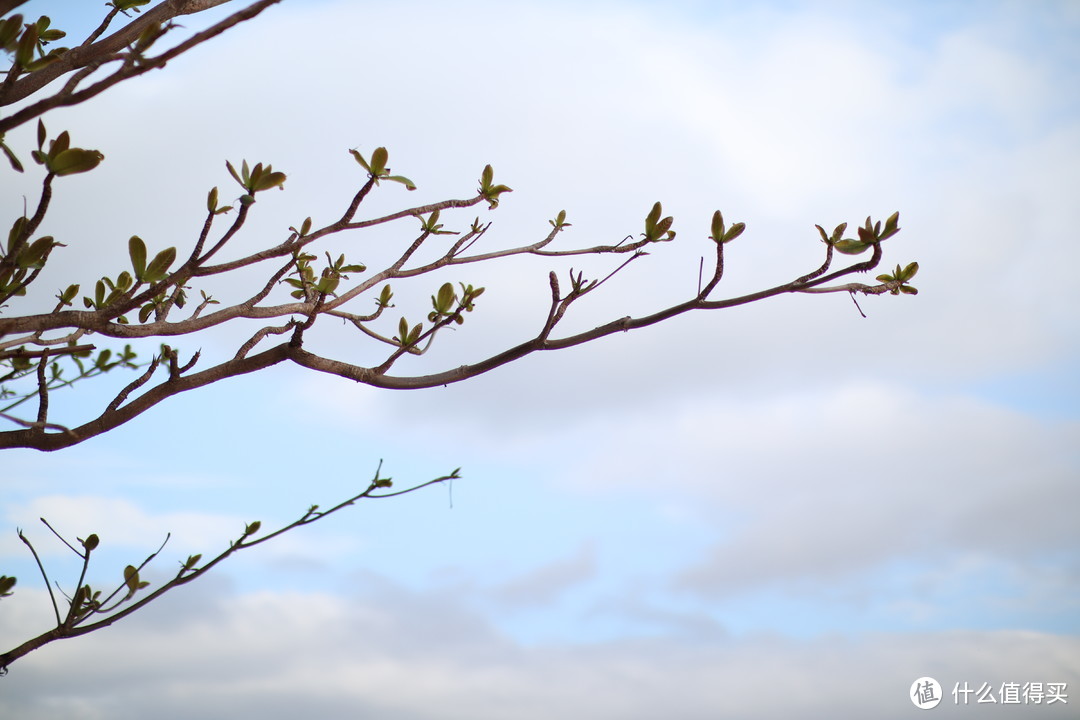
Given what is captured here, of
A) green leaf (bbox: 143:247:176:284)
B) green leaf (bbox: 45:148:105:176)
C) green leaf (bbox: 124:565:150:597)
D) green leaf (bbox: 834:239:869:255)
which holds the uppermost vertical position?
green leaf (bbox: 834:239:869:255)

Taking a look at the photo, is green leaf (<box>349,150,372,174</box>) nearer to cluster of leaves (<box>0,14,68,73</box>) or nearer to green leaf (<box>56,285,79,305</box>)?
cluster of leaves (<box>0,14,68,73</box>)

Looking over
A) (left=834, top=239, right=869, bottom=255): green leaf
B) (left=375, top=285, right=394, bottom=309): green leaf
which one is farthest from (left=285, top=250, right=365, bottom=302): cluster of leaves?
(left=834, top=239, right=869, bottom=255): green leaf

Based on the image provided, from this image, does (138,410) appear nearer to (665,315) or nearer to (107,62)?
(107,62)

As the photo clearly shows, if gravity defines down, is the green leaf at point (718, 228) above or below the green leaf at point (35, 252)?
above

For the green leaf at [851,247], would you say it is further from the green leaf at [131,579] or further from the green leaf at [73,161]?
the green leaf at [131,579]

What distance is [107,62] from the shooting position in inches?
70.2

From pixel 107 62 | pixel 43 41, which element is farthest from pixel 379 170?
pixel 43 41

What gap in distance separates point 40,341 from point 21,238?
0.49m

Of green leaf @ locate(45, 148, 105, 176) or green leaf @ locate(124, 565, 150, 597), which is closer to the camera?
green leaf @ locate(45, 148, 105, 176)

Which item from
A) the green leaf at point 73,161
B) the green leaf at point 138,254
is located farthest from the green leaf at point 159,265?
the green leaf at point 73,161

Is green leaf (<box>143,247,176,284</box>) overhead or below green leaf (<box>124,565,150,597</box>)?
overhead

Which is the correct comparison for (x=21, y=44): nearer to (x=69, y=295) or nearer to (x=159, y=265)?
(x=159, y=265)

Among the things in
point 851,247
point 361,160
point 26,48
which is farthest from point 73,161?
point 851,247

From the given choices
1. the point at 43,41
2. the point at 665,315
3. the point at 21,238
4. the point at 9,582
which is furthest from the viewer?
the point at 43,41
